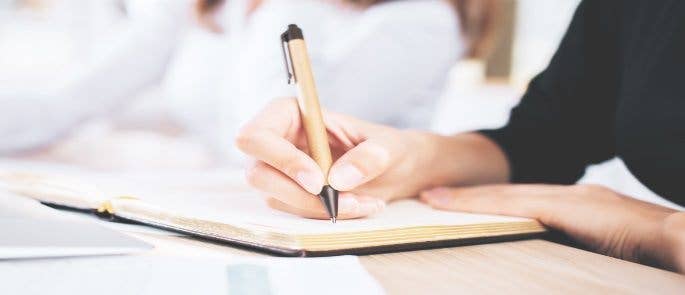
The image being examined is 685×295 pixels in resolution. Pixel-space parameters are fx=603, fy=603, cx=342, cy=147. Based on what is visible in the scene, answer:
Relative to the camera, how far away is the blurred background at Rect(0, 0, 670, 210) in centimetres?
94

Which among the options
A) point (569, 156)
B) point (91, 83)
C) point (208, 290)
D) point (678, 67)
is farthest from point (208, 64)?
point (208, 290)

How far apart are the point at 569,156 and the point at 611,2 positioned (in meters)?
0.14

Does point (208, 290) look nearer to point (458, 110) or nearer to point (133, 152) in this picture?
point (133, 152)

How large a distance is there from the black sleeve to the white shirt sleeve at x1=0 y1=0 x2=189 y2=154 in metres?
0.70

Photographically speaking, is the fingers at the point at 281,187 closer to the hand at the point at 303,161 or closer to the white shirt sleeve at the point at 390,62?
→ the hand at the point at 303,161

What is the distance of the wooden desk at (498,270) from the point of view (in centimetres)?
23

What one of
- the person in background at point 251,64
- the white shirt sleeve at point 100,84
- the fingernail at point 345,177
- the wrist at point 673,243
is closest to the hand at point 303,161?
the fingernail at point 345,177

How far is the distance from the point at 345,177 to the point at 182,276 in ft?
0.40

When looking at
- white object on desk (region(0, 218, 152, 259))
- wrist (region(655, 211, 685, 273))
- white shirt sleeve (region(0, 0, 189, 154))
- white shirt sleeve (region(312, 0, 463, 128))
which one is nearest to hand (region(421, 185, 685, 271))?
wrist (region(655, 211, 685, 273))

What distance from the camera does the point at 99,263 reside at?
24 cm

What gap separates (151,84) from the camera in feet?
3.54

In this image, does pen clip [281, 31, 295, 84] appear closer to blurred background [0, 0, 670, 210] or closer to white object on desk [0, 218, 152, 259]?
white object on desk [0, 218, 152, 259]

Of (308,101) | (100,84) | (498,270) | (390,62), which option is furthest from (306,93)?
(100,84)

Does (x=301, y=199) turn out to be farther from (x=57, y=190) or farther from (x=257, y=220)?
(x=57, y=190)
